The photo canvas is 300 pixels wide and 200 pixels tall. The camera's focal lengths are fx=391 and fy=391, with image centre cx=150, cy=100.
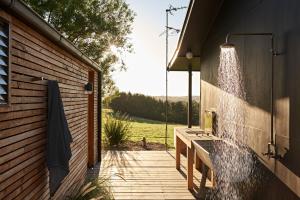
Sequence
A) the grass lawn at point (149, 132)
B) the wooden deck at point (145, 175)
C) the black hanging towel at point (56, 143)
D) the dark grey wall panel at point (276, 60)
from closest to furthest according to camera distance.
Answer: the dark grey wall panel at point (276, 60)
the black hanging towel at point (56, 143)
the wooden deck at point (145, 175)
the grass lawn at point (149, 132)

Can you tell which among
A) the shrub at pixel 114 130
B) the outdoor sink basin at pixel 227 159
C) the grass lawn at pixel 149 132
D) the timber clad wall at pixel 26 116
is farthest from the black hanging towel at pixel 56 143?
the grass lawn at pixel 149 132

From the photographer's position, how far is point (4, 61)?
9.73 ft

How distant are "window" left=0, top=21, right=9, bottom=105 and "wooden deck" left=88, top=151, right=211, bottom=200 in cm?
302

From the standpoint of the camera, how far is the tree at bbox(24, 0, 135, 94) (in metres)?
13.6

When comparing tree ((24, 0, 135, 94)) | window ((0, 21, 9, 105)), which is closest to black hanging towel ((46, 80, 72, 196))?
window ((0, 21, 9, 105))

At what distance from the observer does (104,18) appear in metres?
14.9

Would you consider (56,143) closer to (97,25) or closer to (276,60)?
(276,60)

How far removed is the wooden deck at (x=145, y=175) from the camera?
680 cm

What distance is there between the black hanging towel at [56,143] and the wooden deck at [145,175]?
1566 millimetres

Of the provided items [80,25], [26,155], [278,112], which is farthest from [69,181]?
[80,25]

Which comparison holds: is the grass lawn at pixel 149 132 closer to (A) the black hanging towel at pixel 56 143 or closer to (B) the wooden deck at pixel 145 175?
(B) the wooden deck at pixel 145 175

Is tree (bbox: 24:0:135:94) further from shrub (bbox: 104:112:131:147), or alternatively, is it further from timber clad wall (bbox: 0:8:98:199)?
timber clad wall (bbox: 0:8:98:199)

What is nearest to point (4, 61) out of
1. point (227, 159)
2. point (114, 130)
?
point (227, 159)

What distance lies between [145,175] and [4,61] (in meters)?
5.68
